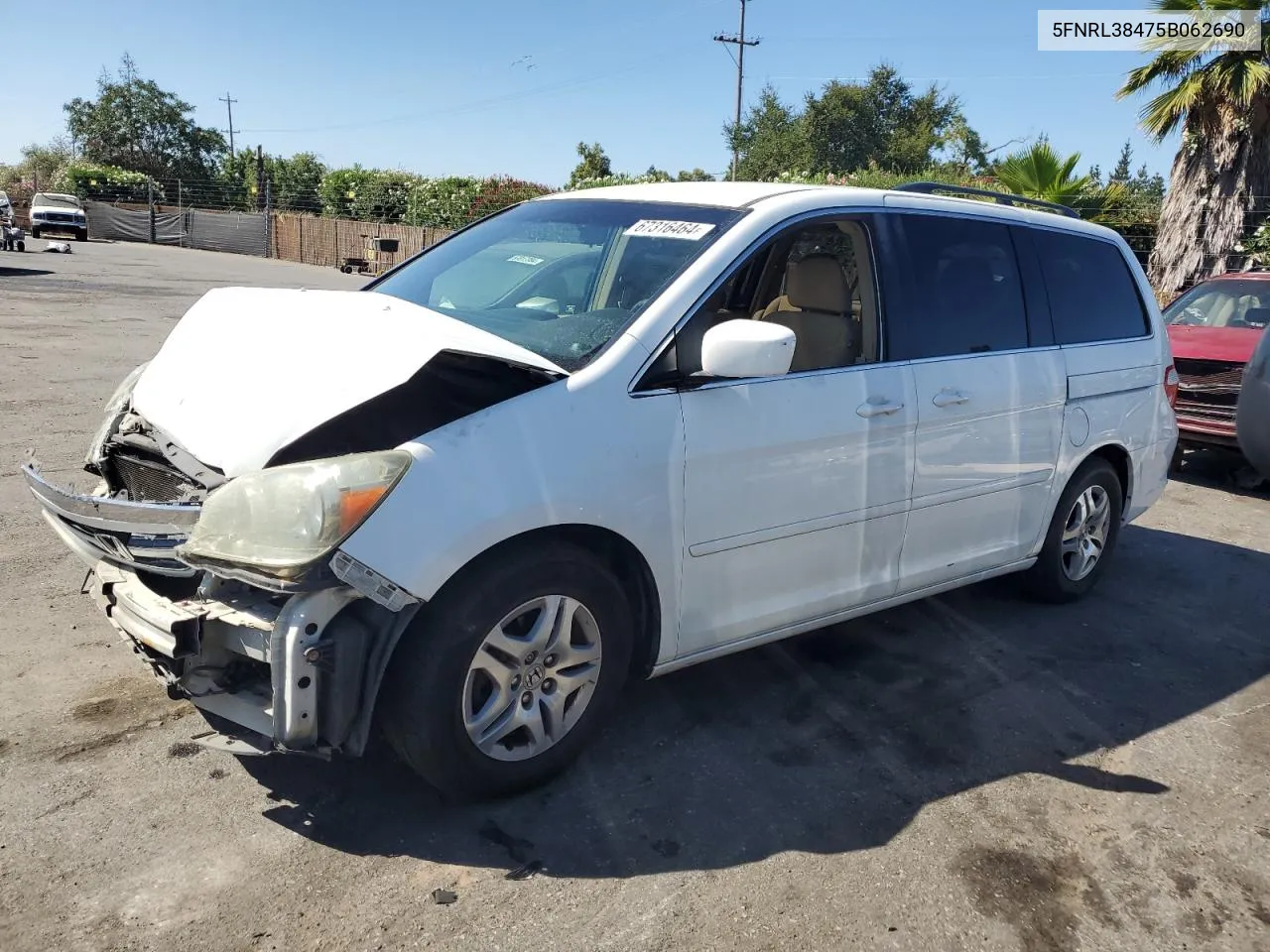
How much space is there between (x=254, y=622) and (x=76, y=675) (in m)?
1.58

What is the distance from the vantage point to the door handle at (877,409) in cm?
375

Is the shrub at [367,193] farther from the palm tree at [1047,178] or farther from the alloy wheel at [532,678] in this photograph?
the alloy wheel at [532,678]

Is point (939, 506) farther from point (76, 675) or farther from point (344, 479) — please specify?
point (76, 675)

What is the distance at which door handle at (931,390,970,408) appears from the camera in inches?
159

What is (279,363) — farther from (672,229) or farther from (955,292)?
(955,292)

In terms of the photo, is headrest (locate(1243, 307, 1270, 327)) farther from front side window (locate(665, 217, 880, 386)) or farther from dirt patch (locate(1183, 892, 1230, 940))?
dirt patch (locate(1183, 892, 1230, 940))

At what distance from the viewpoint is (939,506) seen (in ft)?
13.6

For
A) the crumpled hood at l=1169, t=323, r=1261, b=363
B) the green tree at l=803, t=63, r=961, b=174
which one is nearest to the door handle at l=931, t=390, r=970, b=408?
the crumpled hood at l=1169, t=323, r=1261, b=363

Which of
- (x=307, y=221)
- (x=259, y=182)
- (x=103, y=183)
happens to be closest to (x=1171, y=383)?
(x=307, y=221)

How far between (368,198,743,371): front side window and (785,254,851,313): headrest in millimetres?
588

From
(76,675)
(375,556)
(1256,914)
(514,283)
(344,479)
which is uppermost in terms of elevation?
(514,283)

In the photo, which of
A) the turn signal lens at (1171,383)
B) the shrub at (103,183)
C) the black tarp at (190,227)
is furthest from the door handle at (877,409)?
the shrub at (103,183)

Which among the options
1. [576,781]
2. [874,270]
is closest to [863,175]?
[874,270]

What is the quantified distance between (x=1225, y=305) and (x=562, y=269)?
8.08m
